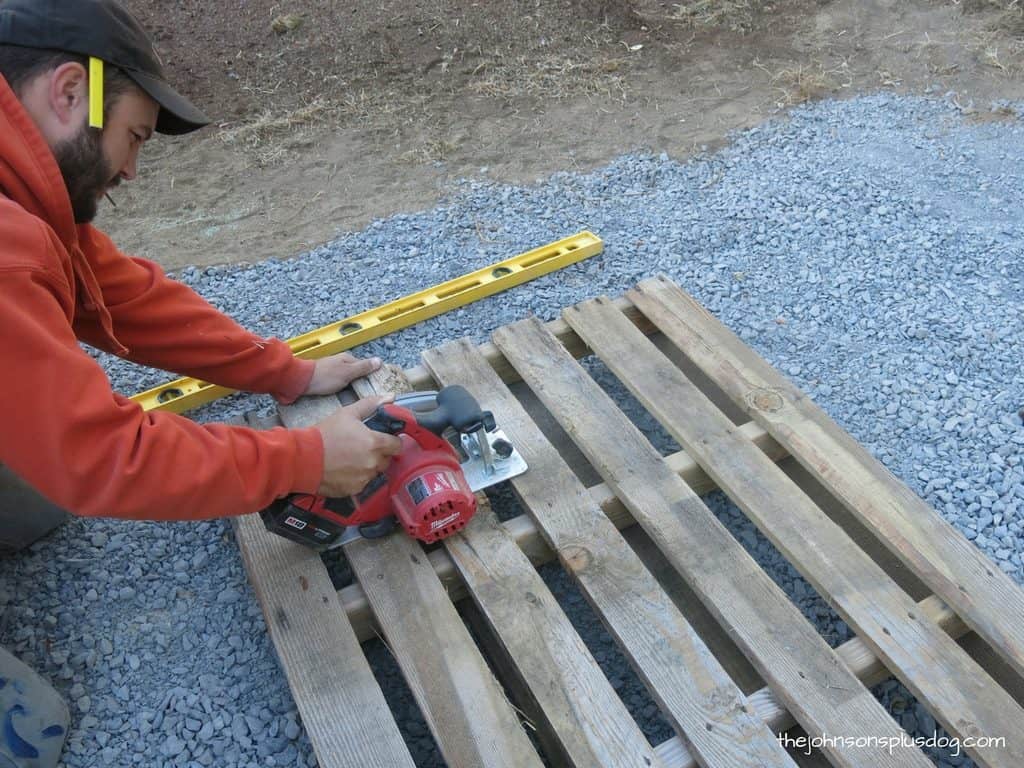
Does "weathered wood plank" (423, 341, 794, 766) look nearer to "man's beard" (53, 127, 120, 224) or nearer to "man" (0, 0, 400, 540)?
"man" (0, 0, 400, 540)

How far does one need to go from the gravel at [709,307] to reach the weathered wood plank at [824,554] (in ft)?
0.83

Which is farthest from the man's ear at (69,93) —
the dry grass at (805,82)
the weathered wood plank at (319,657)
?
the dry grass at (805,82)

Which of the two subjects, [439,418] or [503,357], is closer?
[439,418]

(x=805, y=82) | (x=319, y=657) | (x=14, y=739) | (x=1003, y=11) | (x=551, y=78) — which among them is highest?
(x=1003, y=11)

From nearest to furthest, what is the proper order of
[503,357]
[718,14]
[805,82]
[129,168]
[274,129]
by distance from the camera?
[129,168] → [503,357] → [805,82] → [274,129] → [718,14]

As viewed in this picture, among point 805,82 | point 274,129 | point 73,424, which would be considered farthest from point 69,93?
point 805,82

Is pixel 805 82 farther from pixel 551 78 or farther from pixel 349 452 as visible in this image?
pixel 349 452

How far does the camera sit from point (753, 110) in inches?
201

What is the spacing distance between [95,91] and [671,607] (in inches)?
73.4

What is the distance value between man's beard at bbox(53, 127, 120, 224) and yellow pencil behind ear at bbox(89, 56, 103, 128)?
28 mm

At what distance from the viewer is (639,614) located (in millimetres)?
2141

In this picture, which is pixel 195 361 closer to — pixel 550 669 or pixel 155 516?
pixel 155 516

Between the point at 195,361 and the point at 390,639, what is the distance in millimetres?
1144

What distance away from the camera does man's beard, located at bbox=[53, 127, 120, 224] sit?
70.0 inches
